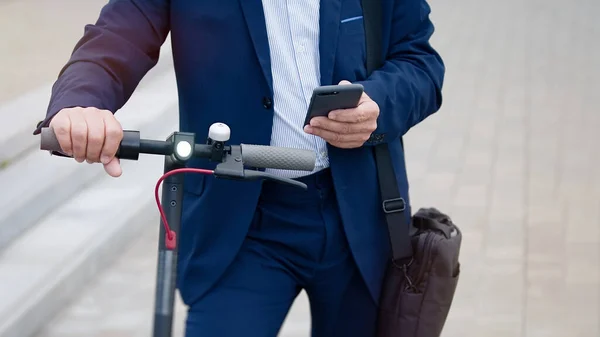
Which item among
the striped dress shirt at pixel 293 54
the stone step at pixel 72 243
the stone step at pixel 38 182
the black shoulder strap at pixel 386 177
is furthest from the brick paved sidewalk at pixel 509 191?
the striped dress shirt at pixel 293 54

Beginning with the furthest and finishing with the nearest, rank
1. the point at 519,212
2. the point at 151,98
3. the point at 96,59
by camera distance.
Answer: the point at 151,98 < the point at 519,212 < the point at 96,59

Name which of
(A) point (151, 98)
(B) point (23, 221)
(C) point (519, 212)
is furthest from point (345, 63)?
(A) point (151, 98)

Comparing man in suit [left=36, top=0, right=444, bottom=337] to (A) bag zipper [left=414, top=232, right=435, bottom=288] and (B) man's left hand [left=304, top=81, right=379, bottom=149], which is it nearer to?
(B) man's left hand [left=304, top=81, right=379, bottom=149]

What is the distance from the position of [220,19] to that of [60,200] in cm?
334

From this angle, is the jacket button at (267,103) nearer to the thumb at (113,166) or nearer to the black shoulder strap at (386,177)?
the black shoulder strap at (386,177)

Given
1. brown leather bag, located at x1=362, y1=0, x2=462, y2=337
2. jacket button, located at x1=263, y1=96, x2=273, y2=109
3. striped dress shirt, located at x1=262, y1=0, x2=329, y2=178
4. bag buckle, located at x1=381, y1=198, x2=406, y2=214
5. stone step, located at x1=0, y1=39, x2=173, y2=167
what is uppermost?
striped dress shirt, located at x1=262, y1=0, x2=329, y2=178

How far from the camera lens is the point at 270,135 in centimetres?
242

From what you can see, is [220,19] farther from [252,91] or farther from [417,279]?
[417,279]

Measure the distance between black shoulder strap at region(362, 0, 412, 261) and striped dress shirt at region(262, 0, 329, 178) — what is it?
161 mm

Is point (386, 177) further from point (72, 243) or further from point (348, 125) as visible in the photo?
point (72, 243)

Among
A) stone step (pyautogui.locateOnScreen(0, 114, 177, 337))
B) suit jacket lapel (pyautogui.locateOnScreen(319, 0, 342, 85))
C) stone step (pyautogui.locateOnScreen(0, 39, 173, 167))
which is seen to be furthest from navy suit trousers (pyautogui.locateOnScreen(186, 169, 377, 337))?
stone step (pyautogui.locateOnScreen(0, 39, 173, 167))

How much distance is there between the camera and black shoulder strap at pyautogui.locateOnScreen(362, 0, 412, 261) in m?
2.51

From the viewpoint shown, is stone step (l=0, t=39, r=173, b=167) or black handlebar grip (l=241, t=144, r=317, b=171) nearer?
black handlebar grip (l=241, t=144, r=317, b=171)

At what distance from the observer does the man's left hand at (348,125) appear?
2201 mm
